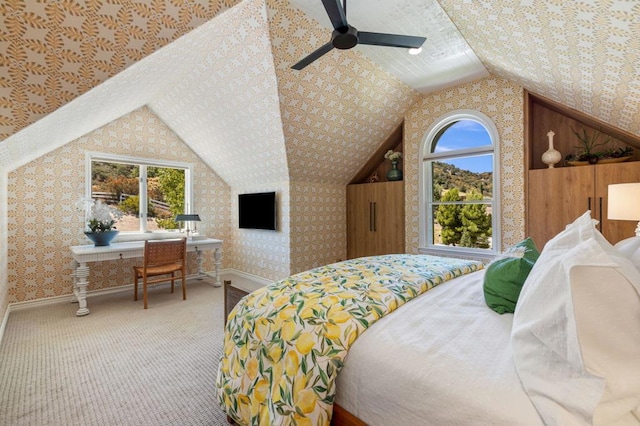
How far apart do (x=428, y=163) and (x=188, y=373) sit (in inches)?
149

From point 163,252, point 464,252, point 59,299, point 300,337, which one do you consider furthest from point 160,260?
point 464,252

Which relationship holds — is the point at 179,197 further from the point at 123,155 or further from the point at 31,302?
the point at 31,302

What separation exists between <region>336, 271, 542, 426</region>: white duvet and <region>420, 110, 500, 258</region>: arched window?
2867 mm

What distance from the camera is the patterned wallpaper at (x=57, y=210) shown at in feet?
11.7

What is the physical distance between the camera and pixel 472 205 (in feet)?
13.2

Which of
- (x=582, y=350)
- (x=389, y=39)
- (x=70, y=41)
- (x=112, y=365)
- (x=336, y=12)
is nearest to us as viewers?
(x=582, y=350)

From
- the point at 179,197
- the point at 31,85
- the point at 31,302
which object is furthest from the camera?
the point at 179,197

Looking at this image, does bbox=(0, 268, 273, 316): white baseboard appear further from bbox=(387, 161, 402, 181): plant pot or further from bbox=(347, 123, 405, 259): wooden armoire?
bbox=(387, 161, 402, 181): plant pot

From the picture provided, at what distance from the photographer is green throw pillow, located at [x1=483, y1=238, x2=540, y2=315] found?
137 cm

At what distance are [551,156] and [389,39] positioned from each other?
2.42m

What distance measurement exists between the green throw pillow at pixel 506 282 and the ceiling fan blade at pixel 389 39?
166 centimetres

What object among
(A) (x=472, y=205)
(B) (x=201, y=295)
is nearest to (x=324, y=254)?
(B) (x=201, y=295)

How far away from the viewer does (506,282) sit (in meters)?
1.40

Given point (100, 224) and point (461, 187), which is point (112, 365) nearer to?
point (100, 224)
